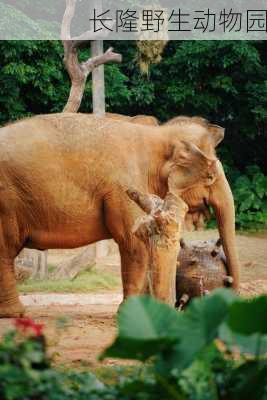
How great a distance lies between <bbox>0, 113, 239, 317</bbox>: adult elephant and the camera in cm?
797

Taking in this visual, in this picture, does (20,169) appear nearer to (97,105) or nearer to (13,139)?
(13,139)

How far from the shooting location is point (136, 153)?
8.17 meters

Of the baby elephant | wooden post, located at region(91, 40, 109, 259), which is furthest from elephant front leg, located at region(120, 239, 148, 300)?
wooden post, located at region(91, 40, 109, 259)

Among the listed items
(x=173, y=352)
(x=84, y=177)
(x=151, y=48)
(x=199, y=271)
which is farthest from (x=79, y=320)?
(x=151, y=48)

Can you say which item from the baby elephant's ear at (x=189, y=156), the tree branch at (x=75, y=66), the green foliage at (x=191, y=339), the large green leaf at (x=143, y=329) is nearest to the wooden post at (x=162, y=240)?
the baby elephant's ear at (x=189, y=156)

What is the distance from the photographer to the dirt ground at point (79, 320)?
19.1ft

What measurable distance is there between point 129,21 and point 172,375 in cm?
1767

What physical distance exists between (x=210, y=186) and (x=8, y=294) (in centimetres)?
217

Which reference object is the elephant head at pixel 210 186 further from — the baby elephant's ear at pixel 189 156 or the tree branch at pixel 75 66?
the tree branch at pixel 75 66

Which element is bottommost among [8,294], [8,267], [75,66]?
[8,294]

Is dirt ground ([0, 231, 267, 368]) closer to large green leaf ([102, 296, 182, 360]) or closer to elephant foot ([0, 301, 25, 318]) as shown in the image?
elephant foot ([0, 301, 25, 318])

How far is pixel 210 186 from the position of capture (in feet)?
27.8

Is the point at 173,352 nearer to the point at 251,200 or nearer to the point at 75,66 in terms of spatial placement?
the point at 75,66

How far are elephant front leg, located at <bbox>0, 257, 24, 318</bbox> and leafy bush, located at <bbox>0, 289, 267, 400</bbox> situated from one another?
5.19 meters
